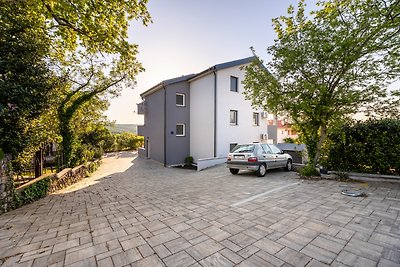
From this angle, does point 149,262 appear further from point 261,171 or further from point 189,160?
point 189,160

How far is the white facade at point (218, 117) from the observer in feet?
44.7

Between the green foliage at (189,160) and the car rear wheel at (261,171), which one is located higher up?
the car rear wheel at (261,171)

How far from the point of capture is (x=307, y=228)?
3.26 m

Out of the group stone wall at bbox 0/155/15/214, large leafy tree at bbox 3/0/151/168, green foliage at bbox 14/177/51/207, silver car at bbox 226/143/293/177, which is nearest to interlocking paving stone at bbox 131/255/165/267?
stone wall at bbox 0/155/15/214

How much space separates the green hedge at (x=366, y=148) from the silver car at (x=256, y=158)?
2.13 m

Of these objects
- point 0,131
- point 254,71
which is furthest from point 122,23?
point 254,71

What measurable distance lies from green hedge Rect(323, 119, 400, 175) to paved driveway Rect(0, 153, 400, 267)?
1.79 meters

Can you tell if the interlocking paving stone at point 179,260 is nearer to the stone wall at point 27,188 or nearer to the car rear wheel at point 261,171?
the stone wall at point 27,188

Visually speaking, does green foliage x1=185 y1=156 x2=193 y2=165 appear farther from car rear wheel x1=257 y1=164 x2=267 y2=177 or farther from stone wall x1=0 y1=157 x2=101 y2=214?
stone wall x1=0 y1=157 x2=101 y2=214

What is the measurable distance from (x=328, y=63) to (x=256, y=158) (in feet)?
15.5

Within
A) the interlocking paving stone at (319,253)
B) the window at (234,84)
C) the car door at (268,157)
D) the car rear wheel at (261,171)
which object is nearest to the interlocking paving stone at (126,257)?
the interlocking paving stone at (319,253)

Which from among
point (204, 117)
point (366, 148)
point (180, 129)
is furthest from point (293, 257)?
point (180, 129)

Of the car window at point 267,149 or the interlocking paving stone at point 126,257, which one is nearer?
the interlocking paving stone at point 126,257

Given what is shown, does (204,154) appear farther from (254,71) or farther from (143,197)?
(143,197)
